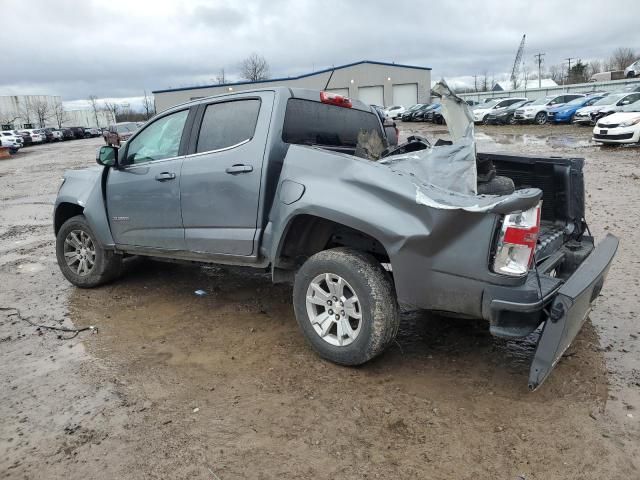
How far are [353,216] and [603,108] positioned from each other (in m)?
24.7

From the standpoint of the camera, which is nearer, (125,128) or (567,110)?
(567,110)

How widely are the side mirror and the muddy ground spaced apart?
1.40 m

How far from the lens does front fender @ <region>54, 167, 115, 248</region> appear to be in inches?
207

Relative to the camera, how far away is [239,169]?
3988 millimetres

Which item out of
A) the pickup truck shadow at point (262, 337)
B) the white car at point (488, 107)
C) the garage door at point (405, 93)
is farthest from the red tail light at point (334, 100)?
the garage door at point (405, 93)

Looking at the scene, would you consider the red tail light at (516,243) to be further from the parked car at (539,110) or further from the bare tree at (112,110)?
the bare tree at (112,110)

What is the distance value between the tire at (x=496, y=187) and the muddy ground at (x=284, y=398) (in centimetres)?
120

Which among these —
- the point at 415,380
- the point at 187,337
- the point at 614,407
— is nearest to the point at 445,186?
the point at 415,380

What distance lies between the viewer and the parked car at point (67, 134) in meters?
54.3

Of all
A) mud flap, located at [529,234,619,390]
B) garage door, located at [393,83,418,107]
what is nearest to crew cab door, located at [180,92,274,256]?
mud flap, located at [529,234,619,390]

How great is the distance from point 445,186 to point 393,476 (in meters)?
1.71

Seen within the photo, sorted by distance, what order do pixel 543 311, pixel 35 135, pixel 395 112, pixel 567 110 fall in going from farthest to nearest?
pixel 35 135, pixel 395 112, pixel 567 110, pixel 543 311

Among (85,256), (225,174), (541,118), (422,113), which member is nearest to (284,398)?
(225,174)

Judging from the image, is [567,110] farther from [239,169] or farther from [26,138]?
[26,138]
